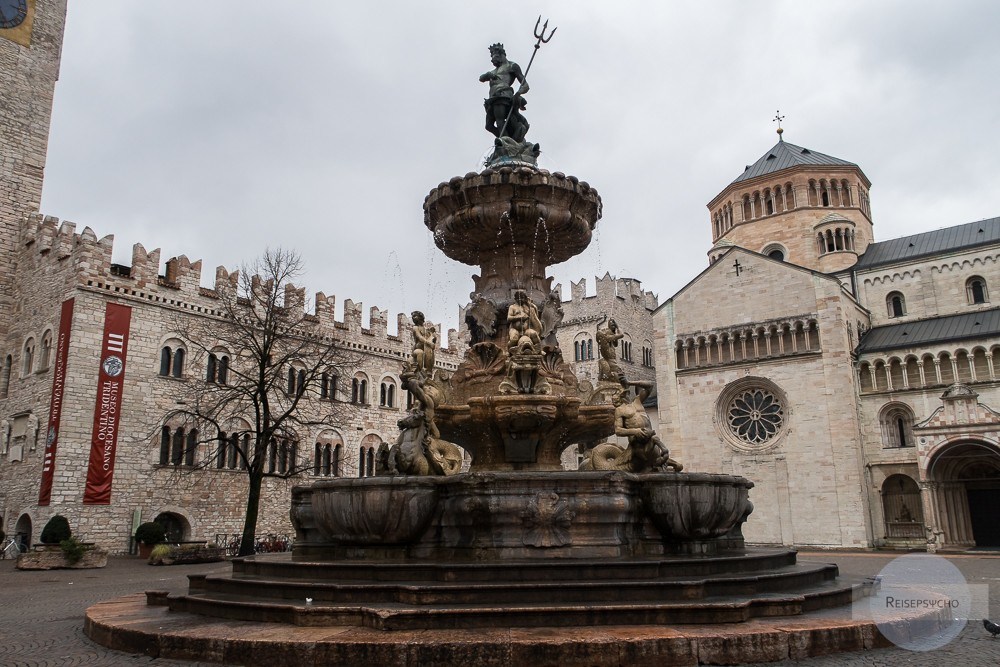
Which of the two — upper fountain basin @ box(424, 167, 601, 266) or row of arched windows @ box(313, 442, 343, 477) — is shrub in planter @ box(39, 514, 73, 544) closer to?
row of arched windows @ box(313, 442, 343, 477)

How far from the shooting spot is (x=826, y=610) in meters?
7.59

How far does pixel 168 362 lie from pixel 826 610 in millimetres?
33232

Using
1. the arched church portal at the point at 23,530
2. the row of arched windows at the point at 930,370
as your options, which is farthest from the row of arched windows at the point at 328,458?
the row of arched windows at the point at 930,370

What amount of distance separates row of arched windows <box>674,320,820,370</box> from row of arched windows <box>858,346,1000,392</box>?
3.17 m

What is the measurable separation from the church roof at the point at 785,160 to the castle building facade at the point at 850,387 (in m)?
5.70

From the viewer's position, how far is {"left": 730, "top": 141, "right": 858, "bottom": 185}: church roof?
53397mm

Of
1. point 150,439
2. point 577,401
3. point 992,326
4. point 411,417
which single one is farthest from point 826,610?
point 992,326

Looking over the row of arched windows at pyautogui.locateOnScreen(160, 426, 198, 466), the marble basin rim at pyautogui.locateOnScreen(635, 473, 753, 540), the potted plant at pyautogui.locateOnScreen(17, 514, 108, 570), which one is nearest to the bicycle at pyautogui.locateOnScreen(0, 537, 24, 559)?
the row of arched windows at pyautogui.locateOnScreen(160, 426, 198, 466)

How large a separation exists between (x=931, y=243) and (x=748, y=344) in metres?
15.0

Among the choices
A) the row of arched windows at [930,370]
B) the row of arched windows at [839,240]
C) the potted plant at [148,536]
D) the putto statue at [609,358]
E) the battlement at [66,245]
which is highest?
the row of arched windows at [839,240]

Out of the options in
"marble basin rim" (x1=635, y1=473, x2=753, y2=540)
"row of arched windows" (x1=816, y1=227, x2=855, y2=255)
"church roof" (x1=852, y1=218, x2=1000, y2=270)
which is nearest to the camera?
"marble basin rim" (x1=635, y1=473, x2=753, y2=540)

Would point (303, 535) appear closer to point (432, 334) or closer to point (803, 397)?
point (432, 334)

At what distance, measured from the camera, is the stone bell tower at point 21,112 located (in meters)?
36.9

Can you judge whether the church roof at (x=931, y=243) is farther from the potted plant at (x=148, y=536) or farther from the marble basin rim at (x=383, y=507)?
the marble basin rim at (x=383, y=507)
